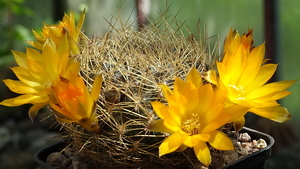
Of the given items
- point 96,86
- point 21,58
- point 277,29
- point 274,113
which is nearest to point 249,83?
point 274,113

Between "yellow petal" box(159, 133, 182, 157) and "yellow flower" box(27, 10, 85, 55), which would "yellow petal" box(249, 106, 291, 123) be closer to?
"yellow petal" box(159, 133, 182, 157)

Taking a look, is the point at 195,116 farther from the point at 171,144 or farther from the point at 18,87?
the point at 18,87

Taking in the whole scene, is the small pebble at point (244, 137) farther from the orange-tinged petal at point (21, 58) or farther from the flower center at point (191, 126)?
the orange-tinged petal at point (21, 58)

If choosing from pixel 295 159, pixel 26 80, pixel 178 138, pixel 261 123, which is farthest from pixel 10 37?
pixel 178 138

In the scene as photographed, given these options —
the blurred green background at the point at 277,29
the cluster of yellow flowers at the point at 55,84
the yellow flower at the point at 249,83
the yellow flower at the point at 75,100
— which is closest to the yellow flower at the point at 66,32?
the cluster of yellow flowers at the point at 55,84

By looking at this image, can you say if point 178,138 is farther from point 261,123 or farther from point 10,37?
point 10,37

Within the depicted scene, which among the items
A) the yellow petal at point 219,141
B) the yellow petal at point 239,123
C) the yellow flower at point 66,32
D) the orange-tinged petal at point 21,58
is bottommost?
the yellow petal at point 219,141
